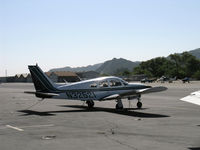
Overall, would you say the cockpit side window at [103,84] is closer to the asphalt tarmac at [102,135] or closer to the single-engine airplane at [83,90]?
the single-engine airplane at [83,90]

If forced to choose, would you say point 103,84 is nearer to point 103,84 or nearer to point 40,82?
point 103,84

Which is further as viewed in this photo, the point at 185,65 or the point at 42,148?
the point at 185,65

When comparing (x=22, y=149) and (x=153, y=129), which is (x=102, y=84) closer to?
(x=153, y=129)

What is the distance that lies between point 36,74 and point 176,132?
12952 millimetres

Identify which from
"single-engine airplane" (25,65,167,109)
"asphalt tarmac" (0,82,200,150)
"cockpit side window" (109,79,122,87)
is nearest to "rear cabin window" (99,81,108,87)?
"single-engine airplane" (25,65,167,109)

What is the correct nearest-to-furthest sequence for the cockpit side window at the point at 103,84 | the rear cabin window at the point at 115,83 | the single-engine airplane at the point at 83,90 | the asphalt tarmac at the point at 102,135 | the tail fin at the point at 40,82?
the asphalt tarmac at the point at 102,135 < the single-engine airplane at the point at 83,90 < the tail fin at the point at 40,82 < the cockpit side window at the point at 103,84 < the rear cabin window at the point at 115,83

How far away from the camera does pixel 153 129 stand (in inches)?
528

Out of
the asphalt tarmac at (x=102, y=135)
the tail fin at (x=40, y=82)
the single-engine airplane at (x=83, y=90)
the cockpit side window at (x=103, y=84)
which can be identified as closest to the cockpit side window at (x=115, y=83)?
the single-engine airplane at (x=83, y=90)

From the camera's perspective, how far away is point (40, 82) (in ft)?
73.6

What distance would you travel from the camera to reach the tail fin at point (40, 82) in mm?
22375

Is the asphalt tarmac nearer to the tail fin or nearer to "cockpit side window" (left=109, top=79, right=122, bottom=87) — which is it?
the tail fin

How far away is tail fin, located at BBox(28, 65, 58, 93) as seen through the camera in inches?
881

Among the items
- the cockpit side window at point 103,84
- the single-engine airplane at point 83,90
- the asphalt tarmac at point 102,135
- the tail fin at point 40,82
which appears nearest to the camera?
the asphalt tarmac at point 102,135

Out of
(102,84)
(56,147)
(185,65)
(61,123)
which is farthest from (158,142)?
(185,65)
